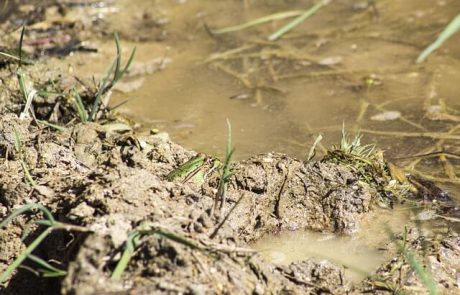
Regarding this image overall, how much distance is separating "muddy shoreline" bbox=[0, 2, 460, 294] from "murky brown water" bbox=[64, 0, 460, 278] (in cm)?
12

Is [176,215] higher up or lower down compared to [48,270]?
higher up

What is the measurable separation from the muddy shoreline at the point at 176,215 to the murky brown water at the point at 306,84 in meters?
0.12

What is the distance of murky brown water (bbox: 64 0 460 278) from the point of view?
9.43 ft

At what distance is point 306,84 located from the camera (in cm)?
358

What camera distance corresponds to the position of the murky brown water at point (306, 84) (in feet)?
9.43

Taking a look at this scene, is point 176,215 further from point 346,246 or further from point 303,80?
point 303,80

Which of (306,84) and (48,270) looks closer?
(48,270)

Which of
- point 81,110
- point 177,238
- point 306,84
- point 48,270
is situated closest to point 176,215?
point 177,238

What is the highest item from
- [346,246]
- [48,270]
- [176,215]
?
[176,215]

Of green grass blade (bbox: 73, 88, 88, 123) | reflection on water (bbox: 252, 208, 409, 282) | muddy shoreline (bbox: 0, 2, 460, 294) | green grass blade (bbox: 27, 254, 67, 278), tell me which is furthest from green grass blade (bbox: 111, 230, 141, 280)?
green grass blade (bbox: 73, 88, 88, 123)

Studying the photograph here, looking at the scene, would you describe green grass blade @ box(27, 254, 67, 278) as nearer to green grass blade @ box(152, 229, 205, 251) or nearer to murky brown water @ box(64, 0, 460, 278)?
green grass blade @ box(152, 229, 205, 251)

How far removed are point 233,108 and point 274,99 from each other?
0.24 m

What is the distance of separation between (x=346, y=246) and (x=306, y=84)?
156 centimetres

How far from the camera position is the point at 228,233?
185cm
